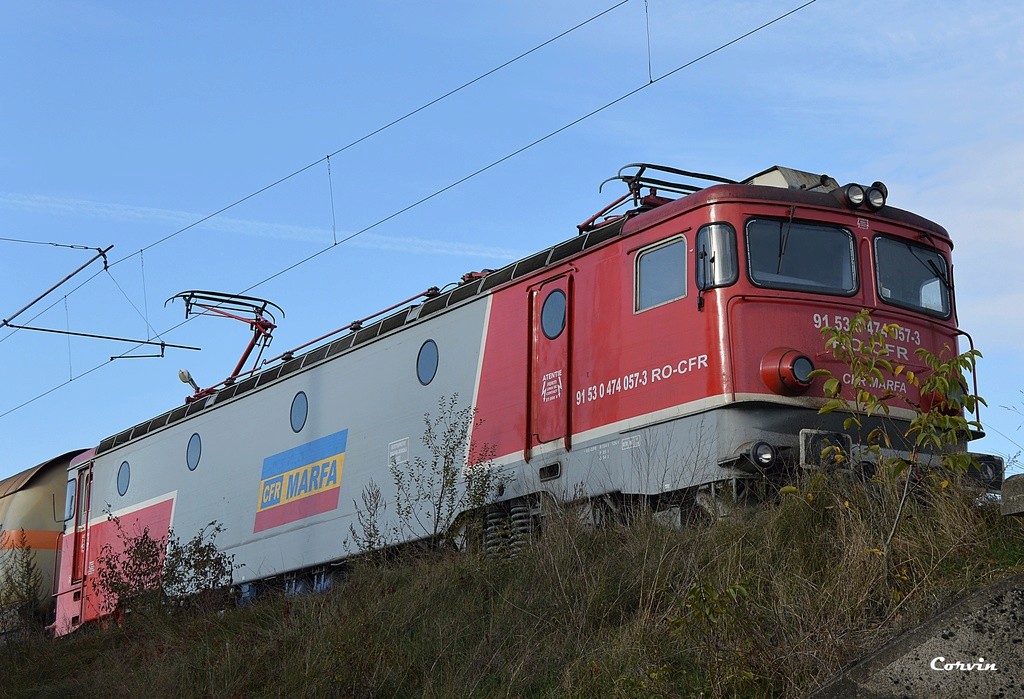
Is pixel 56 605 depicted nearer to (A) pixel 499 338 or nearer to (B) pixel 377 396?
(B) pixel 377 396

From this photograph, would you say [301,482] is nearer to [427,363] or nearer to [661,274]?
[427,363]

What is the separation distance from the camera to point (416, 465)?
13805 mm

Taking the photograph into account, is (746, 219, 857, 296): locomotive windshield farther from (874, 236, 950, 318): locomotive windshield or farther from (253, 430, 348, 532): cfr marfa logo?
(253, 430, 348, 532): cfr marfa logo

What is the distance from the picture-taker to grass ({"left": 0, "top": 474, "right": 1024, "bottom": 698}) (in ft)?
23.9

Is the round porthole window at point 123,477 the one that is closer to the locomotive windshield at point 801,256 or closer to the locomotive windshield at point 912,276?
the locomotive windshield at point 801,256

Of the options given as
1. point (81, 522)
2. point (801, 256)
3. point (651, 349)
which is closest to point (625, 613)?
point (651, 349)

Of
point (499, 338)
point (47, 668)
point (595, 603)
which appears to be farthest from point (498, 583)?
point (47, 668)

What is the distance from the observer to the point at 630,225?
1205 centimetres

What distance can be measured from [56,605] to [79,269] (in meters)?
6.38

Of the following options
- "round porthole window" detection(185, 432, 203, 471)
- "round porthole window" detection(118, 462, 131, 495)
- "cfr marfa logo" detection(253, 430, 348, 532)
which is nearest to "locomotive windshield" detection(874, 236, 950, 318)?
"cfr marfa logo" detection(253, 430, 348, 532)

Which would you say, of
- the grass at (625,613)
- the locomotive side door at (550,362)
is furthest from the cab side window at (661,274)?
the grass at (625,613)

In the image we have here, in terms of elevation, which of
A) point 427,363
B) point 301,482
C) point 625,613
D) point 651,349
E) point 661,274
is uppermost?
point 661,274

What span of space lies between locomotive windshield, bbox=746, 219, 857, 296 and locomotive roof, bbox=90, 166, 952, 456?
24cm

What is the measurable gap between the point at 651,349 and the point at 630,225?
1305 millimetres
